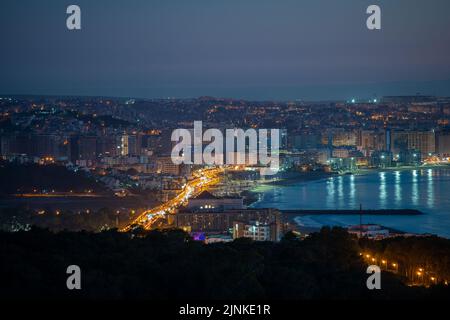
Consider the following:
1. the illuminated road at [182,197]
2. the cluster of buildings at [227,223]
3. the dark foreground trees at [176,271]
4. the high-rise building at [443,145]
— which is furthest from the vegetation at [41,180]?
the high-rise building at [443,145]

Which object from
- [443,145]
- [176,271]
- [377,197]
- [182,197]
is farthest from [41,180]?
[443,145]

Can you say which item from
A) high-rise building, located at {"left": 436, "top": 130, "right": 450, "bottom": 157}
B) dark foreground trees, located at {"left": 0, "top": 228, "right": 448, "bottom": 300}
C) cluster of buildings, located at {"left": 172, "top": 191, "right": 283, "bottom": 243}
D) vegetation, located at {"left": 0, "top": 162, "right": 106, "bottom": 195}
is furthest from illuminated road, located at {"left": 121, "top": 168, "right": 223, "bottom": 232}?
high-rise building, located at {"left": 436, "top": 130, "right": 450, "bottom": 157}

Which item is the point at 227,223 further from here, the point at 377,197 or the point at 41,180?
the point at 377,197

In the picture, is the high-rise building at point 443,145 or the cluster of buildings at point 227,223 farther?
the high-rise building at point 443,145

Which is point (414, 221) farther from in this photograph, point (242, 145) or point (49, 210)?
point (242, 145)

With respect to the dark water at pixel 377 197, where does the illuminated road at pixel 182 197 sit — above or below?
above

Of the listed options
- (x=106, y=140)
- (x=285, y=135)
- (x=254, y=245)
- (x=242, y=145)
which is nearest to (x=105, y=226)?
(x=254, y=245)

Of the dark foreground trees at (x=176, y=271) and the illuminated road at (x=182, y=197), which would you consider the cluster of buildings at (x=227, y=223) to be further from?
the dark foreground trees at (x=176, y=271)
